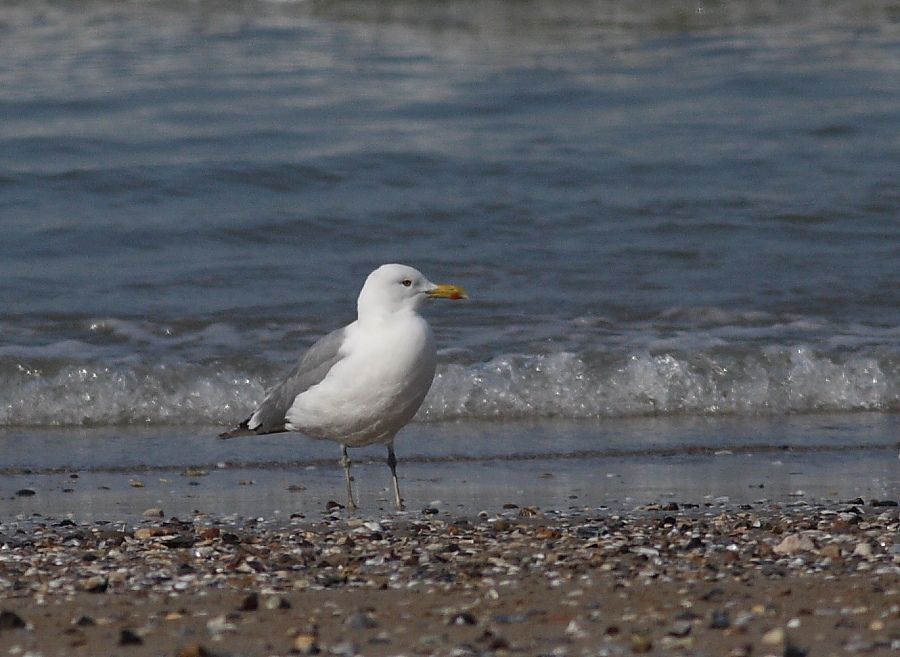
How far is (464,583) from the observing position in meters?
4.56

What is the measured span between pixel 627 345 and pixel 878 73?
841 centimetres

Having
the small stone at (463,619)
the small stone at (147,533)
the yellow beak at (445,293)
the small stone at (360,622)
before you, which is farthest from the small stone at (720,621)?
the yellow beak at (445,293)

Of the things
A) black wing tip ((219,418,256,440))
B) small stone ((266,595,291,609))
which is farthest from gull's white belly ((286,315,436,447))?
small stone ((266,595,291,609))

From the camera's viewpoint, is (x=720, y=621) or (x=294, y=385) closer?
(x=720, y=621)

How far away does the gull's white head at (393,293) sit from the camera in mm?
6246

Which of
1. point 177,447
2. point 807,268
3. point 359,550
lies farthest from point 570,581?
point 807,268

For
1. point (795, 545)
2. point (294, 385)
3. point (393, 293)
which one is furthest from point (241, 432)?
point (795, 545)

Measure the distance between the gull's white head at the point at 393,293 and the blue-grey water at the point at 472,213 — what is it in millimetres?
1279

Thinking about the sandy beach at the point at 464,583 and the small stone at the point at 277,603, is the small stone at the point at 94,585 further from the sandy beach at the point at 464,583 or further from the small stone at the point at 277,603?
the small stone at the point at 277,603

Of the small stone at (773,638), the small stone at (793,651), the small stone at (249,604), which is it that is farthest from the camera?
the small stone at (249,604)

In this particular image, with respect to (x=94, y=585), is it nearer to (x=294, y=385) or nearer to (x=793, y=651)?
(x=793, y=651)

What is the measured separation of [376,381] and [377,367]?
6cm

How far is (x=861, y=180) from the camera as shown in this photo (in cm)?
1320

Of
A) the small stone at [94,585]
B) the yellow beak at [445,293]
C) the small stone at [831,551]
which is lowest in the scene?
the small stone at [831,551]
